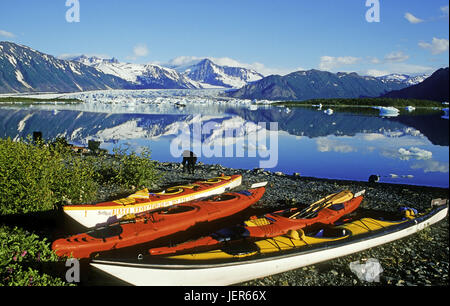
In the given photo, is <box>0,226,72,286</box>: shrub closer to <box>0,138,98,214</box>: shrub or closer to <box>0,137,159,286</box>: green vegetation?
<box>0,137,159,286</box>: green vegetation

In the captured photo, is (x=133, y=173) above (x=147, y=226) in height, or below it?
above

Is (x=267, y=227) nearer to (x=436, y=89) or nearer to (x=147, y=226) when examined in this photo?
(x=147, y=226)

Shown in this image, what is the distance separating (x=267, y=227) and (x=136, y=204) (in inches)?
157

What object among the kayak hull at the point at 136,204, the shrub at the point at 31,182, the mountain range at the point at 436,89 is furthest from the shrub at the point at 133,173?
the mountain range at the point at 436,89

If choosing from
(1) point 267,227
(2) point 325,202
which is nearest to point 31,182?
(1) point 267,227

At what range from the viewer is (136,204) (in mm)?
9703

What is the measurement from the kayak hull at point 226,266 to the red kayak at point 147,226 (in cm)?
137

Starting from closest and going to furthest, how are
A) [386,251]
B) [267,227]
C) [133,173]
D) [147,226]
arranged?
[147,226], [267,227], [386,251], [133,173]

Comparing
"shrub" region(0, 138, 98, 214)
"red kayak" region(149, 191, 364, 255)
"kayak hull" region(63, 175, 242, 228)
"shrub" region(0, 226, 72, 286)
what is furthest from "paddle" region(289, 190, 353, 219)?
"shrub" region(0, 138, 98, 214)

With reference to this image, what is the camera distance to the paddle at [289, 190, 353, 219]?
956cm

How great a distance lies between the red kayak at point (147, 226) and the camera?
721 cm

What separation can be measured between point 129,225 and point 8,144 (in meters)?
4.81

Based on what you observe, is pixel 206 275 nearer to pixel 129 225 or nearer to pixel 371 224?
pixel 129 225
